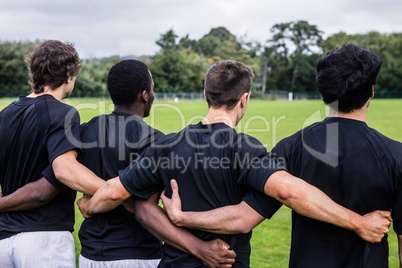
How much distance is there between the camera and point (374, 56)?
2.54m

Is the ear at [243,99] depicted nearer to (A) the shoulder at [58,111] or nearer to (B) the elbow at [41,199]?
(A) the shoulder at [58,111]

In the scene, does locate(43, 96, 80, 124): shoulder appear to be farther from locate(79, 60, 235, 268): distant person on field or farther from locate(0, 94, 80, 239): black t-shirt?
locate(79, 60, 235, 268): distant person on field

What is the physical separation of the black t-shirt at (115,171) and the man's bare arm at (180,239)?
0.97ft

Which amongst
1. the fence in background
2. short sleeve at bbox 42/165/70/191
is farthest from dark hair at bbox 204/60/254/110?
the fence in background

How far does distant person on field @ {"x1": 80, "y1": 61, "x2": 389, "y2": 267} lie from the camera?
225cm

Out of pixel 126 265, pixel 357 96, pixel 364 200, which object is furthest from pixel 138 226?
pixel 357 96

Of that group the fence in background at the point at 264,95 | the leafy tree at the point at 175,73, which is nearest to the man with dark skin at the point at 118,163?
the fence in background at the point at 264,95

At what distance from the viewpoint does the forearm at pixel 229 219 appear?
7.67 ft

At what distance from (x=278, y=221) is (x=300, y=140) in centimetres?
470

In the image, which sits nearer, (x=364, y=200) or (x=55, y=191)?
(x=364, y=200)

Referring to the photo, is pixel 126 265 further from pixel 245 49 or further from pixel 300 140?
pixel 245 49

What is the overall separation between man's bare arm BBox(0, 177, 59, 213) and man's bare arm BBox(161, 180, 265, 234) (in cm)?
100

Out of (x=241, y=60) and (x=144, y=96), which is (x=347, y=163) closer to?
(x=144, y=96)

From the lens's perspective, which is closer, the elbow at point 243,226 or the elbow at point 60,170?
the elbow at point 243,226
